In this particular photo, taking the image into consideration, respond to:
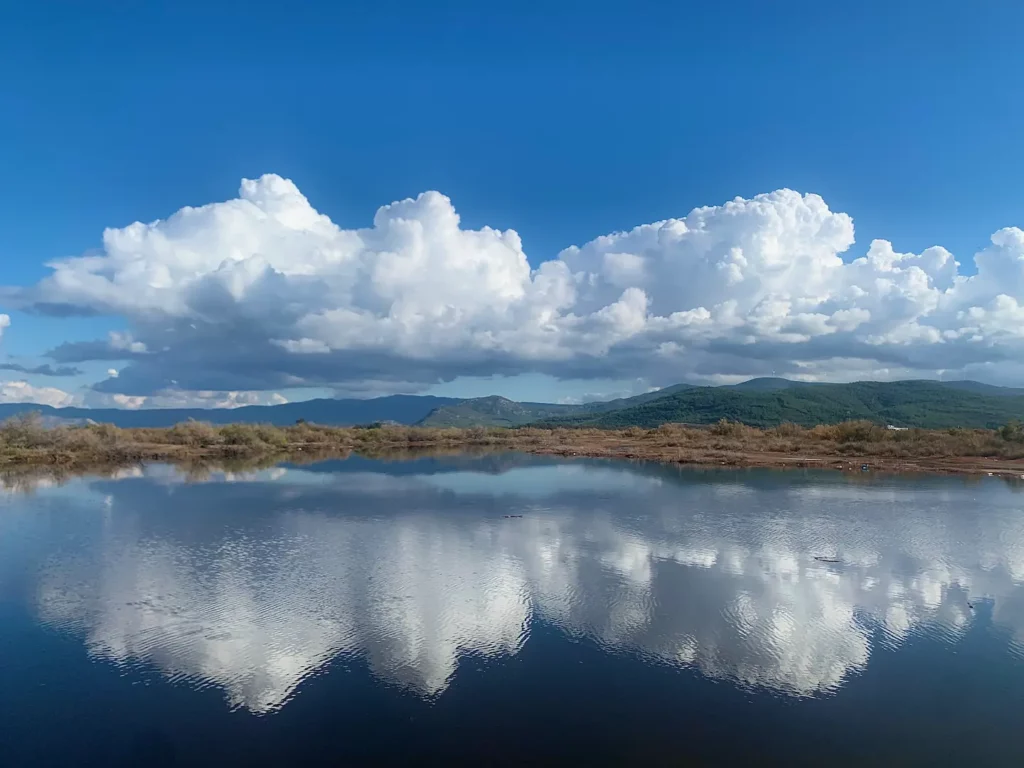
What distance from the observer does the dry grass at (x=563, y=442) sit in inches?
1960

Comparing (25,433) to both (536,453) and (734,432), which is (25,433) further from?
(734,432)

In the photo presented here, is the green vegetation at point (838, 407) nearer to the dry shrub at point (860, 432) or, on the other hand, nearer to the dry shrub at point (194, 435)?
the dry shrub at point (860, 432)

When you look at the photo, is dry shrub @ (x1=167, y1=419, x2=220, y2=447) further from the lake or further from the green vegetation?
the green vegetation

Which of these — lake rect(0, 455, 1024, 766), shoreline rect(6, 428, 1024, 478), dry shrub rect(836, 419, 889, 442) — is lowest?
lake rect(0, 455, 1024, 766)

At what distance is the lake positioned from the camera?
9.23 metres

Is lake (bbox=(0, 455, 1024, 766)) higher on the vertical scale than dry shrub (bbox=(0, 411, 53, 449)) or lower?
lower

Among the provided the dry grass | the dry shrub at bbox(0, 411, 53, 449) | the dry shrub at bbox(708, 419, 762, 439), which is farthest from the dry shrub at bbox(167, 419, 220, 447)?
the dry shrub at bbox(708, 419, 762, 439)

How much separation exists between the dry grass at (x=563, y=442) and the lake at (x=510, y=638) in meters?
26.6

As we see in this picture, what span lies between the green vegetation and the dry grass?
61.8 metres

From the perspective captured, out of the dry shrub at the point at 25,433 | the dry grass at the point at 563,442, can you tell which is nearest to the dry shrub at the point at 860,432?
the dry grass at the point at 563,442

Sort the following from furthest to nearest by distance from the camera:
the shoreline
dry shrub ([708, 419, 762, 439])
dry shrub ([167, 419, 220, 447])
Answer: dry shrub ([708, 419, 762, 439]) < dry shrub ([167, 419, 220, 447]) < the shoreline

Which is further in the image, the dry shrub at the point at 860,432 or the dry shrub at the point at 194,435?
the dry shrub at the point at 194,435

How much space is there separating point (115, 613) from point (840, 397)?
17646 cm

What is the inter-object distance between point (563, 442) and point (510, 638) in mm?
64770
